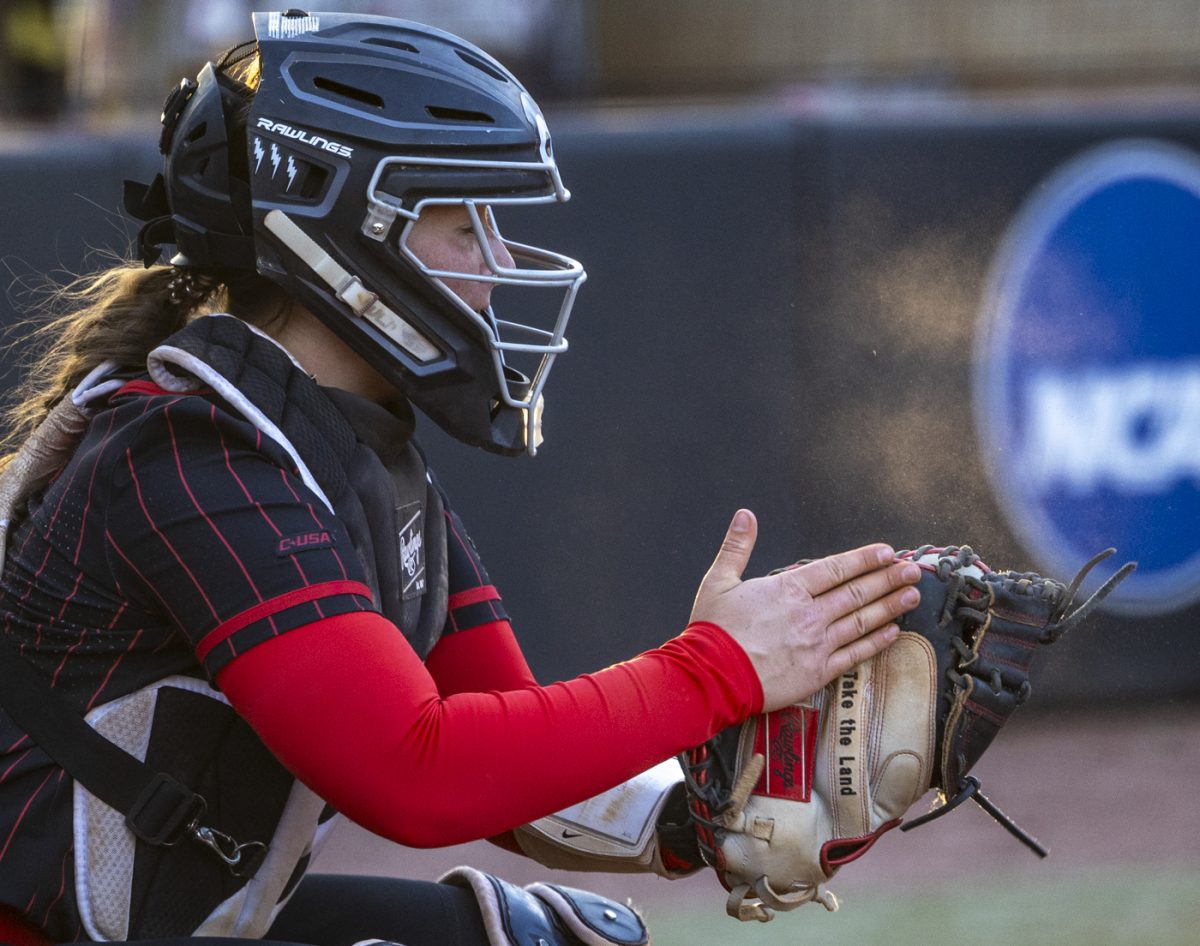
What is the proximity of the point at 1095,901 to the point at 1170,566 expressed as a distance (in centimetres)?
145

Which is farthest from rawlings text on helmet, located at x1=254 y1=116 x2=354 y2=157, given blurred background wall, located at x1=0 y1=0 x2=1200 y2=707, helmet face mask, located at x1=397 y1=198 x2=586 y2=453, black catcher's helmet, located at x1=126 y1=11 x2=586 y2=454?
blurred background wall, located at x1=0 y1=0 x2=1200 y2=707

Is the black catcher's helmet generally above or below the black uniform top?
above

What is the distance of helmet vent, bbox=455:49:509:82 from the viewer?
7.01ft

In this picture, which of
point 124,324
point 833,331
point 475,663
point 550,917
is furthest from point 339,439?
point 833,331

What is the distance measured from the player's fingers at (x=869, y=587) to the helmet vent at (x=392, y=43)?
88 cm

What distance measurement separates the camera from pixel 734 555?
2.01 meters

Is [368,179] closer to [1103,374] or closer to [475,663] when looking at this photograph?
[475,663]

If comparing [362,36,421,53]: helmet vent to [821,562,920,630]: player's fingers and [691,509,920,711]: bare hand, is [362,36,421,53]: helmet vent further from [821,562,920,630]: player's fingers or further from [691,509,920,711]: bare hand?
[821,562,920,630]: player's fingers

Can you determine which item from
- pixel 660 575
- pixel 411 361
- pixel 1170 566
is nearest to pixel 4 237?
pixel 660 575

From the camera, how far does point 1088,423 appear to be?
5.25 meters

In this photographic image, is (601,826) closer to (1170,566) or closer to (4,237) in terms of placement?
(4,237)

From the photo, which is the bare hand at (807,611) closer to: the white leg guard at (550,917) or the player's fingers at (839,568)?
the player's fingers at (839,568)

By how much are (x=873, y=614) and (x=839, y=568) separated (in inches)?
2.9

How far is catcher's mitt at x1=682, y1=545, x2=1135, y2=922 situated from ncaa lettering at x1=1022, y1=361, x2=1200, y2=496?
3.28 m
